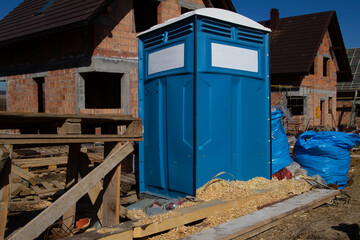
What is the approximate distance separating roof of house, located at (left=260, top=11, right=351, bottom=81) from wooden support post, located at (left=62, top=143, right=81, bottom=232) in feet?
56.9

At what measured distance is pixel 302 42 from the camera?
2166 centimetres

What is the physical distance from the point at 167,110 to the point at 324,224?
2644 mm

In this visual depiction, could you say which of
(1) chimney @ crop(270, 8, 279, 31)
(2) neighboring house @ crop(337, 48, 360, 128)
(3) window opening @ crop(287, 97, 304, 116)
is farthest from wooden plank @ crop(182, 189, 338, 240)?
(2) neighboring house @ crop(337, 48, 360, 128)

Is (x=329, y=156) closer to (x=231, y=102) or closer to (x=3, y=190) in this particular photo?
(x=231, y=102)

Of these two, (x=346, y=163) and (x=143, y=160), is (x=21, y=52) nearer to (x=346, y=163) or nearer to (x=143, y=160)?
(x=143, y=160)

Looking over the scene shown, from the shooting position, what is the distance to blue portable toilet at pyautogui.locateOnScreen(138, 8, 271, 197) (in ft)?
16.4

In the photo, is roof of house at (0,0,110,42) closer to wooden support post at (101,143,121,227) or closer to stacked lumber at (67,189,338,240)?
wooden support post at (101,143,121,227)

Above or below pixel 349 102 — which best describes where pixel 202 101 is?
below

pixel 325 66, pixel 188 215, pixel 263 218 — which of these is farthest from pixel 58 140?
A: pixel 325 66

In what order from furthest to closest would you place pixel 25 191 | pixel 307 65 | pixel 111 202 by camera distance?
1. pixel 307 65
2. pixel 25 191
3. pixel 111 202

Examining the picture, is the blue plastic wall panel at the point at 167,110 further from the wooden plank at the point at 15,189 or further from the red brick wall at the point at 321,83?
the red brick wall at the point at 321,83

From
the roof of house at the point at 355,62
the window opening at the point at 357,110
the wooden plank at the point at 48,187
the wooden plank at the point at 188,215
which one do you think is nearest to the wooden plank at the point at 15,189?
the wooden plank at the point at 48,187

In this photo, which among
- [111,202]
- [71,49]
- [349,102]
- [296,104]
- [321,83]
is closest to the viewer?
[111,202]

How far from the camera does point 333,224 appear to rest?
4.43m
